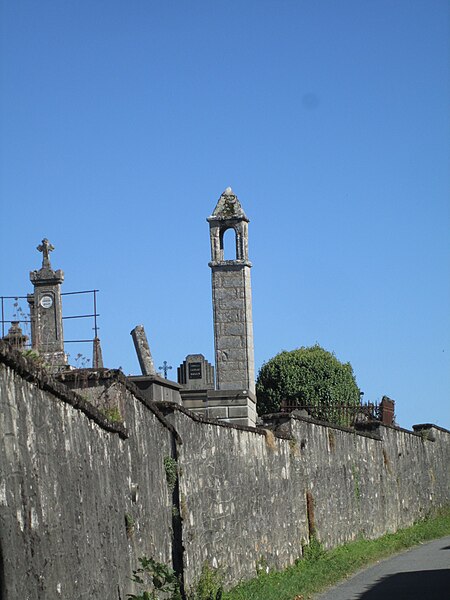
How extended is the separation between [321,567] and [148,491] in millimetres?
6732

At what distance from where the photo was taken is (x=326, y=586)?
52.7 ft

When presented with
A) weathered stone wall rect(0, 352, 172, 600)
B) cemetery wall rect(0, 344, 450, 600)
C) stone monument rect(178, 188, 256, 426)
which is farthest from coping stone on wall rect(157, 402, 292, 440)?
stone monument rect(178, 188, 256, 426)

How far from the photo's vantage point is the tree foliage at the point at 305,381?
42625mm

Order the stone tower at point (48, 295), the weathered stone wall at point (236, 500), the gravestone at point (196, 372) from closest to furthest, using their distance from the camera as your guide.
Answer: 1. the weathered stone wall at point (236, 500)
2. the gravestone at point (196, 372)
3. the stone tower at point (48, 295)

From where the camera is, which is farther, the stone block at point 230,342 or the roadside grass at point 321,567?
the stone block at point 230,342

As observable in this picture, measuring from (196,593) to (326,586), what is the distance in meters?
3.86

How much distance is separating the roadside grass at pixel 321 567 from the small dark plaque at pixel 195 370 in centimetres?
576

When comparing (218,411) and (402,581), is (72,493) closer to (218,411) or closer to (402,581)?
(402,581)

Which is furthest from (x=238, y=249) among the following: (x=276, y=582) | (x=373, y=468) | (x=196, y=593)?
(x=196, y=593)

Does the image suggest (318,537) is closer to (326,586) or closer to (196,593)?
(326,586)

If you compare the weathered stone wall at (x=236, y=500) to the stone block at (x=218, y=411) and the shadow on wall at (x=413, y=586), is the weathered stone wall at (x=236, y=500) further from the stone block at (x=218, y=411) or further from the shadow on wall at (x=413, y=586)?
the stone block at (x=218, y=411)

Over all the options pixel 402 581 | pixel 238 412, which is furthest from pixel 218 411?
pixel 402 581

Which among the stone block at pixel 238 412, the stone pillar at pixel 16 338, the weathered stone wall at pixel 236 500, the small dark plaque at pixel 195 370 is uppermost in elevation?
the small dark plaque at pixel 195 370

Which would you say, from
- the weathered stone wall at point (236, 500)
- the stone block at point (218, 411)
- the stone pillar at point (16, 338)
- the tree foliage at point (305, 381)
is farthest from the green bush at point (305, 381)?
the stone pillar at point (16, 338)
